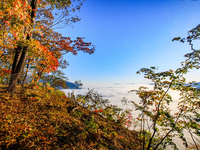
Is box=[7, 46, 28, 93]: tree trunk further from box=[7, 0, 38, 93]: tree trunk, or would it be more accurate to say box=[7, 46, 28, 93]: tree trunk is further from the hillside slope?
Answer: the hillside slope

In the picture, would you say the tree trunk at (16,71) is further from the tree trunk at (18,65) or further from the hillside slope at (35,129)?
the hillside slope at (35,129)

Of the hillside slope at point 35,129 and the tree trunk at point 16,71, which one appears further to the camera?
the tree trunk at point 16,71

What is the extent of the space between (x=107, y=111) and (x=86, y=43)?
8342 mm

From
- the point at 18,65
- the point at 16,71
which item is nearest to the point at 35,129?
the point at 16,71

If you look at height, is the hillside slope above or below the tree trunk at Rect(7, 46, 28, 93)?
below

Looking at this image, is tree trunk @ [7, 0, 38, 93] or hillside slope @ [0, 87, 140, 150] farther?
tree trunk @ [7, 0, 38, 93]

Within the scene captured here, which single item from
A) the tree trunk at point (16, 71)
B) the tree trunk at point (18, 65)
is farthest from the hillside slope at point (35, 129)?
the tree trunk at point (18, 65)

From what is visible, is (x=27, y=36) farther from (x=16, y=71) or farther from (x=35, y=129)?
(x=35, y=129)

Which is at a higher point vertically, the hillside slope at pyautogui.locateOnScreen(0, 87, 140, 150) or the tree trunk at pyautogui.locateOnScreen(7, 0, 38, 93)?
the tree trunk at pyautogui.locateOnScreen(7, 0, 38, 93)

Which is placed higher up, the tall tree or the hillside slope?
the tall tree

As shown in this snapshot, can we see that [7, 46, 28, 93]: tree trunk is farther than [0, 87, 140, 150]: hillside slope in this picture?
Yes

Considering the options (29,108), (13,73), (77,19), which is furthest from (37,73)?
(77,19)

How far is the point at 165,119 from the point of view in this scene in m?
5.00

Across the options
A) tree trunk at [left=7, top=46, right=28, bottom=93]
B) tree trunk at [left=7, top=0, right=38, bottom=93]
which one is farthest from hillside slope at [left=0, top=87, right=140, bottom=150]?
tree trunk at [left=7, top=0, right=38, bottom=93]
